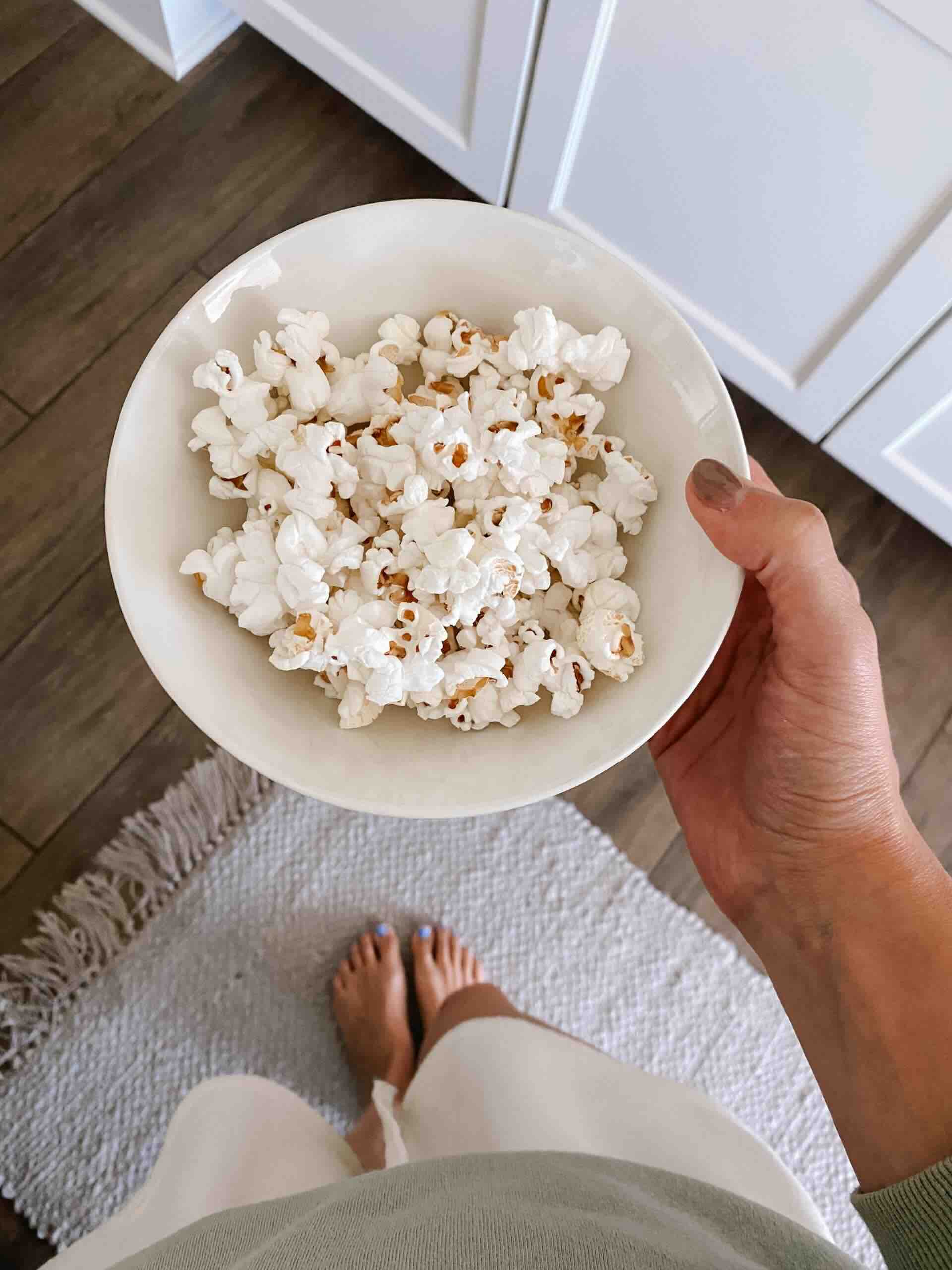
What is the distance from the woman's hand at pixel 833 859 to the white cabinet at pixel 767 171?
13.1 inches

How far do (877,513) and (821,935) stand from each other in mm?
847

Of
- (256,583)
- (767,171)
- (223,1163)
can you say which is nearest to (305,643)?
(256,583)

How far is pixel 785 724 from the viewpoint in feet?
2.31

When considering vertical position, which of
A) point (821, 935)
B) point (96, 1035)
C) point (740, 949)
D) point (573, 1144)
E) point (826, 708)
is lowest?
point (96, 1035)

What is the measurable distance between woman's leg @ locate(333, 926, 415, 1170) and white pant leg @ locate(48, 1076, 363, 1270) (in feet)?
0.37

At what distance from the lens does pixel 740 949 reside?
1243 millimetres

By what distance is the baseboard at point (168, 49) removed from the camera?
54.8 inches

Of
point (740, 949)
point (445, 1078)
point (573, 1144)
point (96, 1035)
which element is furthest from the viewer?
point (740, 949)

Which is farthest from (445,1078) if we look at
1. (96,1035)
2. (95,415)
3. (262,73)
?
(262,73)

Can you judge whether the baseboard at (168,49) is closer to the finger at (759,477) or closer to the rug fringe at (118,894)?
the rug fringe at (118,894)

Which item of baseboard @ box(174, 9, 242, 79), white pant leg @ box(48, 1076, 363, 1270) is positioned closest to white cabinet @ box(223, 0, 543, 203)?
baseboard @ box(174, 9, 242, 79)

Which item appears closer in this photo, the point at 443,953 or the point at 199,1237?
the point at 199,1237

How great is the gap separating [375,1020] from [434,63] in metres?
1.13

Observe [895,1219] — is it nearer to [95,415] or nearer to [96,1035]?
[96,1035]
